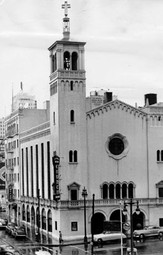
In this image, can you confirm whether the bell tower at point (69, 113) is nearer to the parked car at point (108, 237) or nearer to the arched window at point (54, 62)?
the arched window at point (54, 62)

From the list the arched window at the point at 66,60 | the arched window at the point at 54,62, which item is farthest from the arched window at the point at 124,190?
the arched window at the point at 54,62

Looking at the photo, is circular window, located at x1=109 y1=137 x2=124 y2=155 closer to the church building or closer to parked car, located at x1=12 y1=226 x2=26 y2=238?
the church building

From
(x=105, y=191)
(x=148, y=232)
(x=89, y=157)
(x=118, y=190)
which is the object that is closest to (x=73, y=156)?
(x=89, y=157)

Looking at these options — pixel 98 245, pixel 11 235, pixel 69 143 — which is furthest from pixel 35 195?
pixel 98 245

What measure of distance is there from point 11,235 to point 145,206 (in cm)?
2003

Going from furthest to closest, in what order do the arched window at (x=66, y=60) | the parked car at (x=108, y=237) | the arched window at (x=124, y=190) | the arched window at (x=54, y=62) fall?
the arched window at (x=124, y=190) → the arched window at (x=54, y=62) → the arched window at (x=66, y=60) → the parked car at (x=108, y=237)

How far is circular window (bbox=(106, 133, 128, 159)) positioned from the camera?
286 feet

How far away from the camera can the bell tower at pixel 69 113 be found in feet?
275

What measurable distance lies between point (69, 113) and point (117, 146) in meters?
9.00

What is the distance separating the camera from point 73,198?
84188mm

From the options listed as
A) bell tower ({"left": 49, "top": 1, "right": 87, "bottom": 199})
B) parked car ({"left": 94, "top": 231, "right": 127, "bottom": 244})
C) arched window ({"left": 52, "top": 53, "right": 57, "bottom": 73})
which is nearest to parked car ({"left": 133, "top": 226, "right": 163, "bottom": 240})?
parked car ({"left": 94, "top": 231, "right": 127, "bottom": 244})

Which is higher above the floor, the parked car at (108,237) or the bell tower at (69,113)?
the bell tower at (69,113)

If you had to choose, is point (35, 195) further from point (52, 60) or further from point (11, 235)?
point (52, 60)

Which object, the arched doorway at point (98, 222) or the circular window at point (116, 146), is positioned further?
the circular window at point (116, 146)
